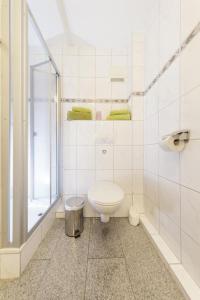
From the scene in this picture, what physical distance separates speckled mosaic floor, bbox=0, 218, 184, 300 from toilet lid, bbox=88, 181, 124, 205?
1.31ft

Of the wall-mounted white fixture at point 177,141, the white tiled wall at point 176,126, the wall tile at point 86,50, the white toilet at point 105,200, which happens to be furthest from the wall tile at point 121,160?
the wall tile at point 86,50

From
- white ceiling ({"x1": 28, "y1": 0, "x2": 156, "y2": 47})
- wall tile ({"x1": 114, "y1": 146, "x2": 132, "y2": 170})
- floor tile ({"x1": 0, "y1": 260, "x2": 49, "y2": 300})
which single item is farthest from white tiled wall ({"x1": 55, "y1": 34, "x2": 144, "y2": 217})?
floor tile ({"x1": 0, "y1": 260, "x2": 49, "y2": 300})

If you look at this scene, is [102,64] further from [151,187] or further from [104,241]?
[104,241]

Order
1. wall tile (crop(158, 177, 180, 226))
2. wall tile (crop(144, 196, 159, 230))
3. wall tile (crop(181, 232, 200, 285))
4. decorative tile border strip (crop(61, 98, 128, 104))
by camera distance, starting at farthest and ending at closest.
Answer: decorative tile border strip (crop(61, 98, 128, 104)) → wall tile (crop(144, 196, 159, 230)) → wall tile (crop(158, 177, 180, 226)) → wall tile (crop(181, 232, 200, 285))

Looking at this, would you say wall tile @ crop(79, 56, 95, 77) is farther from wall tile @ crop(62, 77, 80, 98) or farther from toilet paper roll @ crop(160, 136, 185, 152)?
toilet paper roll @ crop(160, 136, 185, 152)

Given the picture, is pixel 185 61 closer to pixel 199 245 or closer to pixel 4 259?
pixel 199 245

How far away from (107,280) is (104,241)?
42cm

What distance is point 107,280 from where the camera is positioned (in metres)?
1.01

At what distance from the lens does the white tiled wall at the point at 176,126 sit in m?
0.92

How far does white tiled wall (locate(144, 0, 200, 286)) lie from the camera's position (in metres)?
0.92

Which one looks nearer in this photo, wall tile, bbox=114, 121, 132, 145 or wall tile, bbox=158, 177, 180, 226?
wall tile, bbox=158, 177, 180, 226

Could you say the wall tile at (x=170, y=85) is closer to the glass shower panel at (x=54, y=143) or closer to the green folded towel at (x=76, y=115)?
the green folded towel at (x=76, y=115)

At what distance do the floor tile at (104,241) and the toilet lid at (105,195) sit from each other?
1.28 feet

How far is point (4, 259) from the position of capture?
1.04 metres
